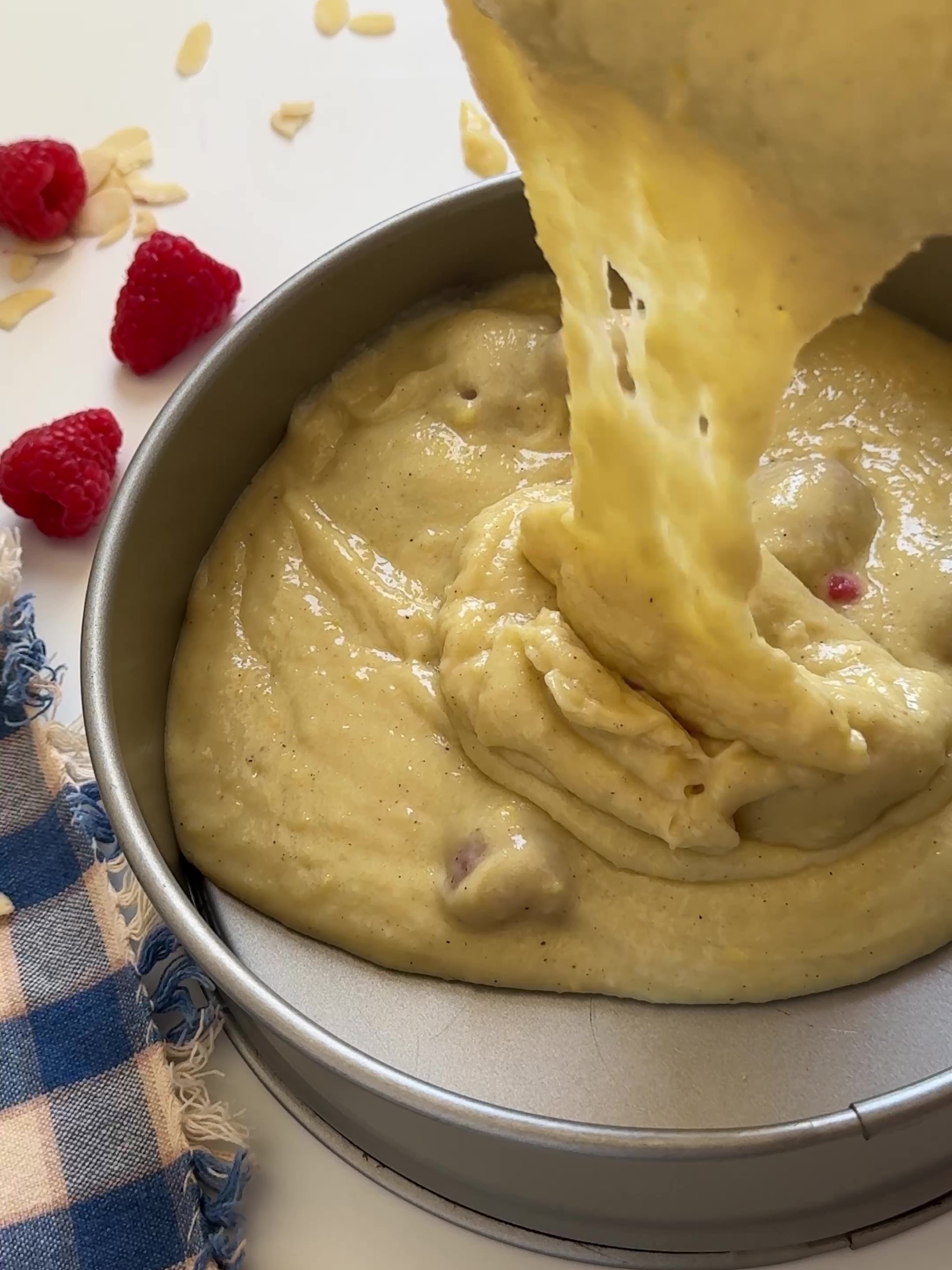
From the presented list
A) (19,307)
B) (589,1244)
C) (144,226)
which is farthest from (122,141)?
(589,1244)

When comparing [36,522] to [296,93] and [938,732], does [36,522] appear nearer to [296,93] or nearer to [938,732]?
[296,93]

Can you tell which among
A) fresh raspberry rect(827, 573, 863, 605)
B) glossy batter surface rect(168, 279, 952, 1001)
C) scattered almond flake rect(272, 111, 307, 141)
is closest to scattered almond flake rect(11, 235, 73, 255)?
scattered almond flake rect(272, 111, 307, 141)

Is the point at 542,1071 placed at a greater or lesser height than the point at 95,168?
lesser

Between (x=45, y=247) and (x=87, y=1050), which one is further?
(x=45, y=247)

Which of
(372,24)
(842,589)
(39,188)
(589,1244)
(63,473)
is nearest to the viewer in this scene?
(589,1244)

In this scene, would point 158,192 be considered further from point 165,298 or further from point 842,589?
point 842,589

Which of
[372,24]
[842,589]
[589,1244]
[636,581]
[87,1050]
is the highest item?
[372,24]

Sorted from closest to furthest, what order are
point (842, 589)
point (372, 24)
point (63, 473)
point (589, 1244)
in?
point (589, 1244)
point (842, 589)
point (63, 473)
point (372, 24)
